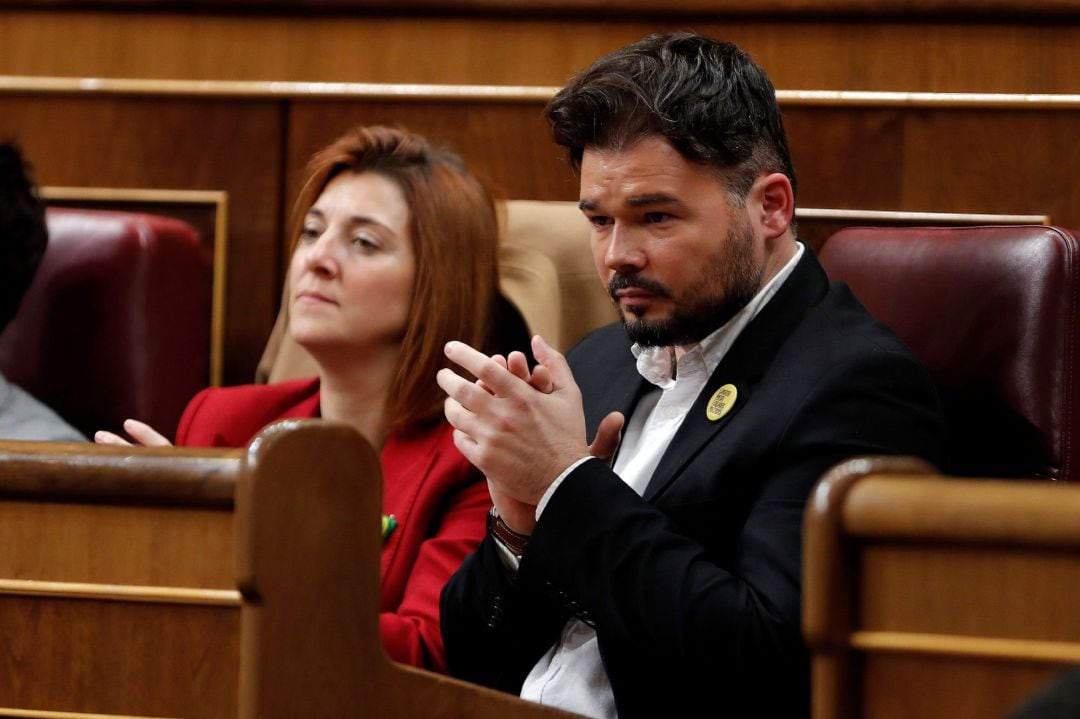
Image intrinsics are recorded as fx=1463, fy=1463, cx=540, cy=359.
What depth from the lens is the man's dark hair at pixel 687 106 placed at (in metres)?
0.87

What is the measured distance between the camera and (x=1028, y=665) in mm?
530

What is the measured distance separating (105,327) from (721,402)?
660mm

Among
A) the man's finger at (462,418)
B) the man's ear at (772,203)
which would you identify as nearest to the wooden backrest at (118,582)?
the man's finger at (462,418)

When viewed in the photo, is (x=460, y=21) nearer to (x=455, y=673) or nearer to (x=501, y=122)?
(x=501, y=122)

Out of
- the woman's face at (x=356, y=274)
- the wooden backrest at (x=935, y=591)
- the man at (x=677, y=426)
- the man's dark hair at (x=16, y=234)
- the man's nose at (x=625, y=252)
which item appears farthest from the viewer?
the man's dark hair at (x=16, y=234)

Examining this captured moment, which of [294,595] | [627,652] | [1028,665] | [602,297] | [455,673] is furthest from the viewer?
[602,297]

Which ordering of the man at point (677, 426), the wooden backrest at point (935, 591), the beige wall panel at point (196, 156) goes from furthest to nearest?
the beige wall panel at point (196, 156) → the man at point (677, 426) → the wooden backrest at point (935, 591)

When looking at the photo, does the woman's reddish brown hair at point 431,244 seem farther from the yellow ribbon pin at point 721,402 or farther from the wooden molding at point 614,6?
the yellow ribbon pin at point 721,402

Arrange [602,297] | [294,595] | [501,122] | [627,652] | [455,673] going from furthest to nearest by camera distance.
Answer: [501,122], [602,297], [455,673], [627,652], [294,595]

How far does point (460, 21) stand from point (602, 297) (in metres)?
0.32

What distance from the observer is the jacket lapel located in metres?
0.84

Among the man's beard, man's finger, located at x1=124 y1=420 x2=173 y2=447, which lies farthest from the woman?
the man's beard

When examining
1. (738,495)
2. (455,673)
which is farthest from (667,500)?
(455,673)

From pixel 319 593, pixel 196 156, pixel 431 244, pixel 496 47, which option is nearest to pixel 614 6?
pixel 496 47
